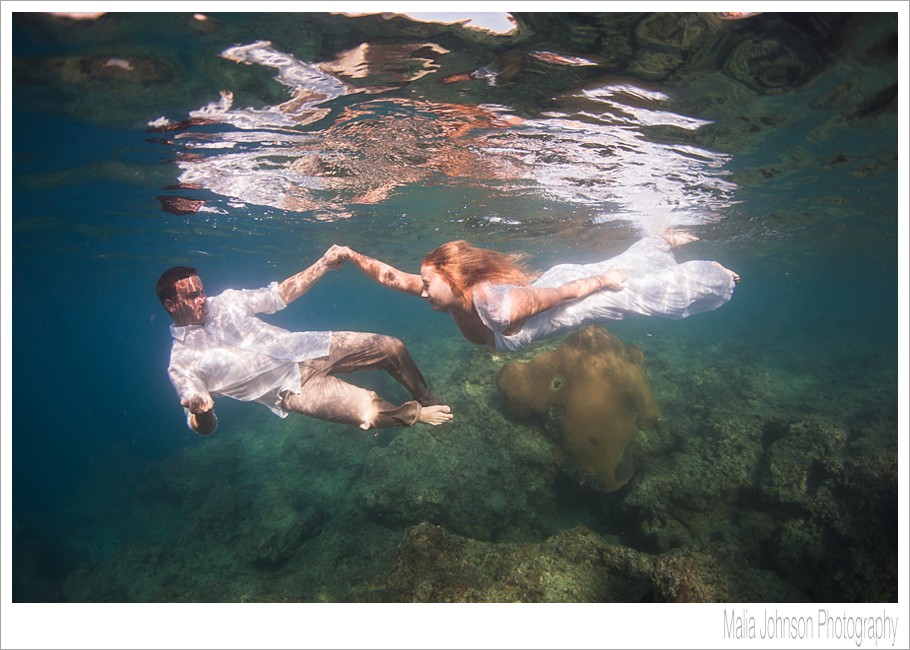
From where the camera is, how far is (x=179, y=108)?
23.6 ft

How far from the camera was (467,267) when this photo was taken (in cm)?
453

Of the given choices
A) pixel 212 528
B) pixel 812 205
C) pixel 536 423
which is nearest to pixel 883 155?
pixel 812 205

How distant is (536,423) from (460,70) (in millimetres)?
7660

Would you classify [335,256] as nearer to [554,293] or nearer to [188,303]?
[188,303]

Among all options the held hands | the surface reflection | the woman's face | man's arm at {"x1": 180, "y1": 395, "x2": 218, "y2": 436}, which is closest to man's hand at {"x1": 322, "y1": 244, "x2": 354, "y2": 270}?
the woman's face

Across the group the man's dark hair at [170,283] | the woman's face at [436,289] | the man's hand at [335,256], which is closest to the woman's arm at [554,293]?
the woman's face at [436,289]

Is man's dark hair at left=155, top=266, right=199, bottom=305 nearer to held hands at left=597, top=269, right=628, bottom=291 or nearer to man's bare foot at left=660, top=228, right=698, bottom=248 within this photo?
held hands at left=597, top=269, right=628, bottom=291

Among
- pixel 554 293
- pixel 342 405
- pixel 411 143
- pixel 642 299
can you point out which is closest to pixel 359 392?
pixel 342 405

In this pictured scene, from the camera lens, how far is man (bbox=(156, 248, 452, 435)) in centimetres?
460

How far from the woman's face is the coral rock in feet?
18.6

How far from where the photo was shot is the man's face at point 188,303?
456cm

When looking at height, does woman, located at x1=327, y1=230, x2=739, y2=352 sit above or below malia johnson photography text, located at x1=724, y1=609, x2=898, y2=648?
above

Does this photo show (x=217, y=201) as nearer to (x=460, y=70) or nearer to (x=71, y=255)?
(x=460, y=70)

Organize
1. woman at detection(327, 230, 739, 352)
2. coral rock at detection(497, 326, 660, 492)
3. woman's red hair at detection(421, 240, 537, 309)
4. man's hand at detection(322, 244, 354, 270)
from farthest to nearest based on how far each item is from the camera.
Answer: coral rock at detection(497, 326, 660, 492) < man's hand at detection(322, 244, 354, 270) < woman's red hair at detection(421, 240, 537, 309) < woman at detection(327, 230, 739, 352)
